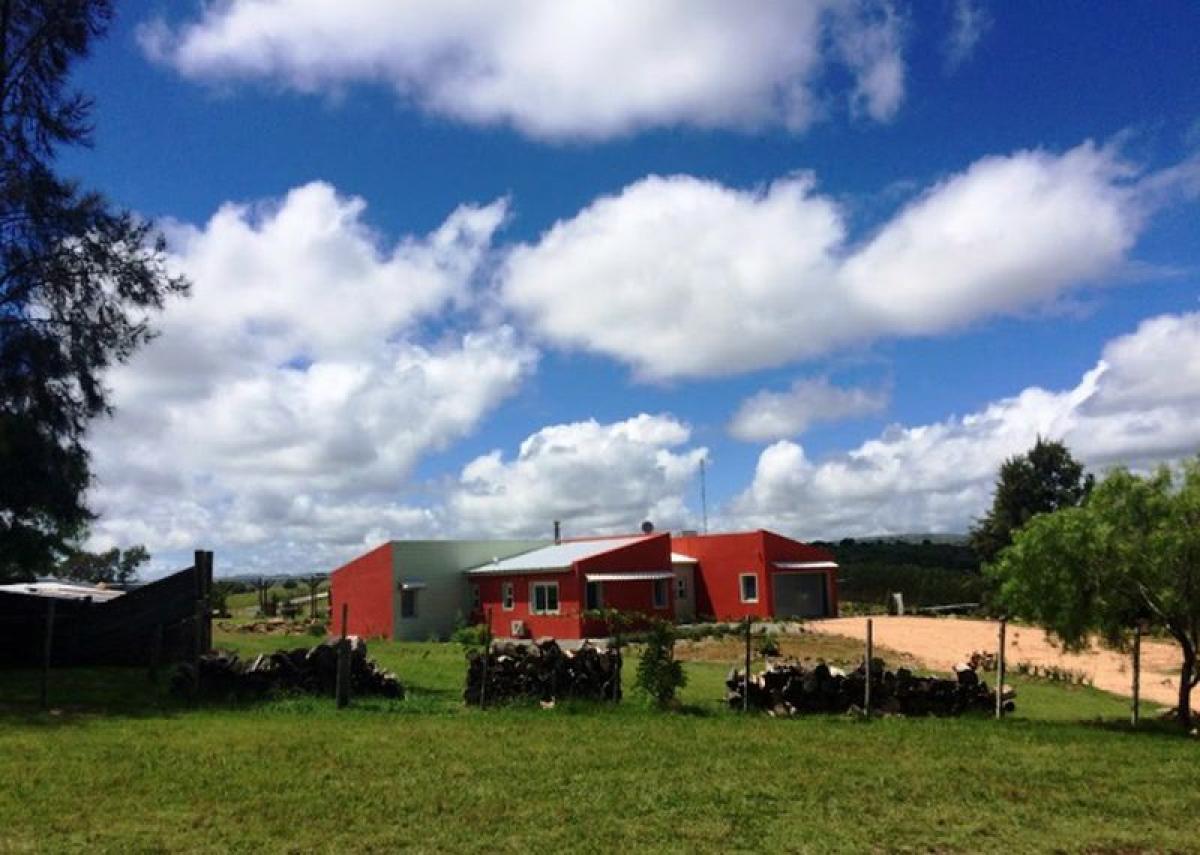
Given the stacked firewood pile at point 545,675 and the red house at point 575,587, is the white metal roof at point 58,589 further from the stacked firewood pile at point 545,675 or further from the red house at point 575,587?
the stacked firewood pile at point 545,675

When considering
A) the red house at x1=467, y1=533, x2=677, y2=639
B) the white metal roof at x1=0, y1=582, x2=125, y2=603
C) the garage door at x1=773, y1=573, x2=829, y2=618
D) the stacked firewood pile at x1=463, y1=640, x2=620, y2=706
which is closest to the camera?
the stacked firewood pile at x1=463, y1=640, x2=620, y2=706

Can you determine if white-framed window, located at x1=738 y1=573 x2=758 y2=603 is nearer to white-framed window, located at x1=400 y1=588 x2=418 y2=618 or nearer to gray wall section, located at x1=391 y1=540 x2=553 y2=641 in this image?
gray wall section, located at x1=391 y1=540 x2=553 y2=641

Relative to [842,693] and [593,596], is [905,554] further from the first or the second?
[842,693]

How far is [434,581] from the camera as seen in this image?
41625 mm

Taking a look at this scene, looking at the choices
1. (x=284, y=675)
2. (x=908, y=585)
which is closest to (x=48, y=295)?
(x=284, y=675)

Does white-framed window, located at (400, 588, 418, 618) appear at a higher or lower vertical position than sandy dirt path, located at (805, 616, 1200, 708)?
higher

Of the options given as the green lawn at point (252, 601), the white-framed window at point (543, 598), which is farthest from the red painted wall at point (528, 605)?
the green lawn at point (252, 601)

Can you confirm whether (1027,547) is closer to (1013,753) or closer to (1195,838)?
(1013,753)

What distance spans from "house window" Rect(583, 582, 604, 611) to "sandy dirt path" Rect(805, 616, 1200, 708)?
743 centimetres

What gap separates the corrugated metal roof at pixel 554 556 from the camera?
125ft

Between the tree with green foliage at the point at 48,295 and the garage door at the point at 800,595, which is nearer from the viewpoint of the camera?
the tree with green foliage at the point at 48,295

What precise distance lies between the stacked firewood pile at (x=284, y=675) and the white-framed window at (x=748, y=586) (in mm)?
26671

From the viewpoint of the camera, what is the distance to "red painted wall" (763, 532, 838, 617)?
141 ft

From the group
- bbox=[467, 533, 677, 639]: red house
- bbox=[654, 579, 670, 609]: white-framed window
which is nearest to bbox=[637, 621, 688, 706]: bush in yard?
bbox=[467, 533, 677, 639]: red house
